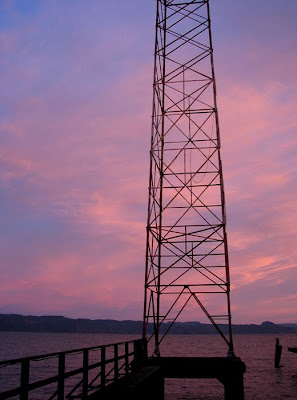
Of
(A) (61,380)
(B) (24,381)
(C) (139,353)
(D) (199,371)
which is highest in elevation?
(C) (139,353)

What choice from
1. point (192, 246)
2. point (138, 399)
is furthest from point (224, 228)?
point (138, 399)

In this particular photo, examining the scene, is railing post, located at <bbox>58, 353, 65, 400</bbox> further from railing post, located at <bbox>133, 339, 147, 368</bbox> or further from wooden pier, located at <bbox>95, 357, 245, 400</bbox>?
railing post, located at <bbox>133, 339, 147, 368</bbox>

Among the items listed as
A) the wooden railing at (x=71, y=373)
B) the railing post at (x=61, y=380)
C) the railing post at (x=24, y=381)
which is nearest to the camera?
the railing post at (x=24, y=381)

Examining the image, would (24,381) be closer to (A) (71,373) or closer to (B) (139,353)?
(A) (71,373)

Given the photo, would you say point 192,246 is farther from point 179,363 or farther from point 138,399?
point 138,399

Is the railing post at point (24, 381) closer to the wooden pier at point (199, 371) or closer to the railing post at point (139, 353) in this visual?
the wooden pier at point (199, 371)

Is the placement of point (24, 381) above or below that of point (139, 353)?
below

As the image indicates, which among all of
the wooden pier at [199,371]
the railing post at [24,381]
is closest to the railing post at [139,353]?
the wooden pier at [199,371]

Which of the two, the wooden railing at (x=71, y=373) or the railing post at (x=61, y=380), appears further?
the railing post at (x=61, y=380)

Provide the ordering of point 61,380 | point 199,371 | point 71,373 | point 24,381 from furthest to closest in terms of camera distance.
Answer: point 199,371
point 71,373
point 61,380
point 24,381

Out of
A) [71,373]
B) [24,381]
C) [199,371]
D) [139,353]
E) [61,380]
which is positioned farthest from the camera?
[139,353]

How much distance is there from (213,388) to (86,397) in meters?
35.5

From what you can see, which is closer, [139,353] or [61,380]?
[61,380]

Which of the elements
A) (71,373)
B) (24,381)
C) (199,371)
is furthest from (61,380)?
(199,371)
